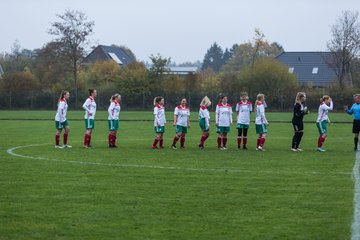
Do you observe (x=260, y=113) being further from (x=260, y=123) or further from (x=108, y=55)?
(x=108, y=55)

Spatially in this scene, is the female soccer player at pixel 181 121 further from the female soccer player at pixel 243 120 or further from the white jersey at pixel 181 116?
the female soccer player at pixel 243 120

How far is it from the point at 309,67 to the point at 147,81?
93.7 ft

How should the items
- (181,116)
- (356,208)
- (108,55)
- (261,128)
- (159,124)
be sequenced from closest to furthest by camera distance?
(356,208) < (261,128) < (159,124) < (181,116) < (108,55)

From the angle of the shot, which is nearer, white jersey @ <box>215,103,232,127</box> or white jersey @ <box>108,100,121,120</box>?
white jersey @ <box>215,103,232,127</box>

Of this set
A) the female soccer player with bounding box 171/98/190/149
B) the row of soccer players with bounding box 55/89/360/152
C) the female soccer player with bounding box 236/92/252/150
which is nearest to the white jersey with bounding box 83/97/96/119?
the row of soccer players with bounding box 55/89/360/152

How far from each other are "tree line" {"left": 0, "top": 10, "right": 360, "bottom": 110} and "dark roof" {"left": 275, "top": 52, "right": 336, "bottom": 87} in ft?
33.6

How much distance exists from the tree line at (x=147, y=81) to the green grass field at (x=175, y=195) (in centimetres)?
4422

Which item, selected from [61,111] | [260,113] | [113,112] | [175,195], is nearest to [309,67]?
[260,113]

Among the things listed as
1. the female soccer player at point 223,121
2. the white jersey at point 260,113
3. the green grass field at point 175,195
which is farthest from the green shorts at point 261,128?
the green grass field at point 175,195

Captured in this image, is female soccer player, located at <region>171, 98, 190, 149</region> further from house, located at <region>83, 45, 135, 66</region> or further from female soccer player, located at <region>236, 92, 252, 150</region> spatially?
house, located at <region>83, 45, 135, 66</region>

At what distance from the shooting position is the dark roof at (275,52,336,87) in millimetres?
86875

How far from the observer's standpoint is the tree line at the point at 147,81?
65312mm

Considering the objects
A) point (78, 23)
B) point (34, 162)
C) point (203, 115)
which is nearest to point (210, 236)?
point (34, 162)

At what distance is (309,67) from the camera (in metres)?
89.9
